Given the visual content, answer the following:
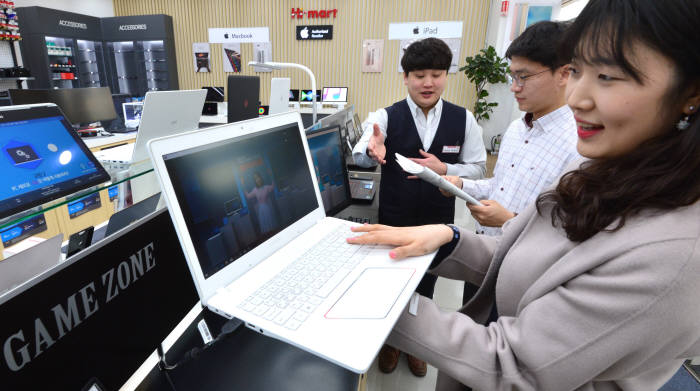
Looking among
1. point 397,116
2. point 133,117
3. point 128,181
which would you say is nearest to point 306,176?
point 128,181

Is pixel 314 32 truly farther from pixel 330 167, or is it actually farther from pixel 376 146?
pixel 330 167

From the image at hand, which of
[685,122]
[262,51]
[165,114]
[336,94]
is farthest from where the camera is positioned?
[262,51]

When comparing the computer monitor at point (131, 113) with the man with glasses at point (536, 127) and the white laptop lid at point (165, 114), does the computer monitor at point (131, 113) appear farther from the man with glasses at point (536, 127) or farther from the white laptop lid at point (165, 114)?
the man with glasses at point (536, 127)

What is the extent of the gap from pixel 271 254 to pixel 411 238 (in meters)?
0.35

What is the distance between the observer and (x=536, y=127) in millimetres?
1386

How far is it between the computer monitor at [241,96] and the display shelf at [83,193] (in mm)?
1690

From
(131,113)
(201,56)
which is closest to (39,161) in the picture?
(131,113)

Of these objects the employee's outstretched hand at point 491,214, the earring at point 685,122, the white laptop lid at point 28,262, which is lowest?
the employee's outstretched hand at point 491,214

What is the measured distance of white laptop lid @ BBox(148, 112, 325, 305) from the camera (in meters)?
0.64

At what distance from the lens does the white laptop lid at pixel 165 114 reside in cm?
163

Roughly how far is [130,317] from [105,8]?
9353 millimetres

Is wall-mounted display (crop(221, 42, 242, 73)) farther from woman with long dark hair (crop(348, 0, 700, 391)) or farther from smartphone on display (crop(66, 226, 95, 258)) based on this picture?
woman with long dark hair (crop(348, 0, 700, 391))

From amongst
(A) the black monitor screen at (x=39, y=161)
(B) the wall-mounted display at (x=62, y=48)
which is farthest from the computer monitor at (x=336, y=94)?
(A) the black monitor screen at (x=39, y=161)

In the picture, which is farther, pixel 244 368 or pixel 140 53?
pixel 140 53
